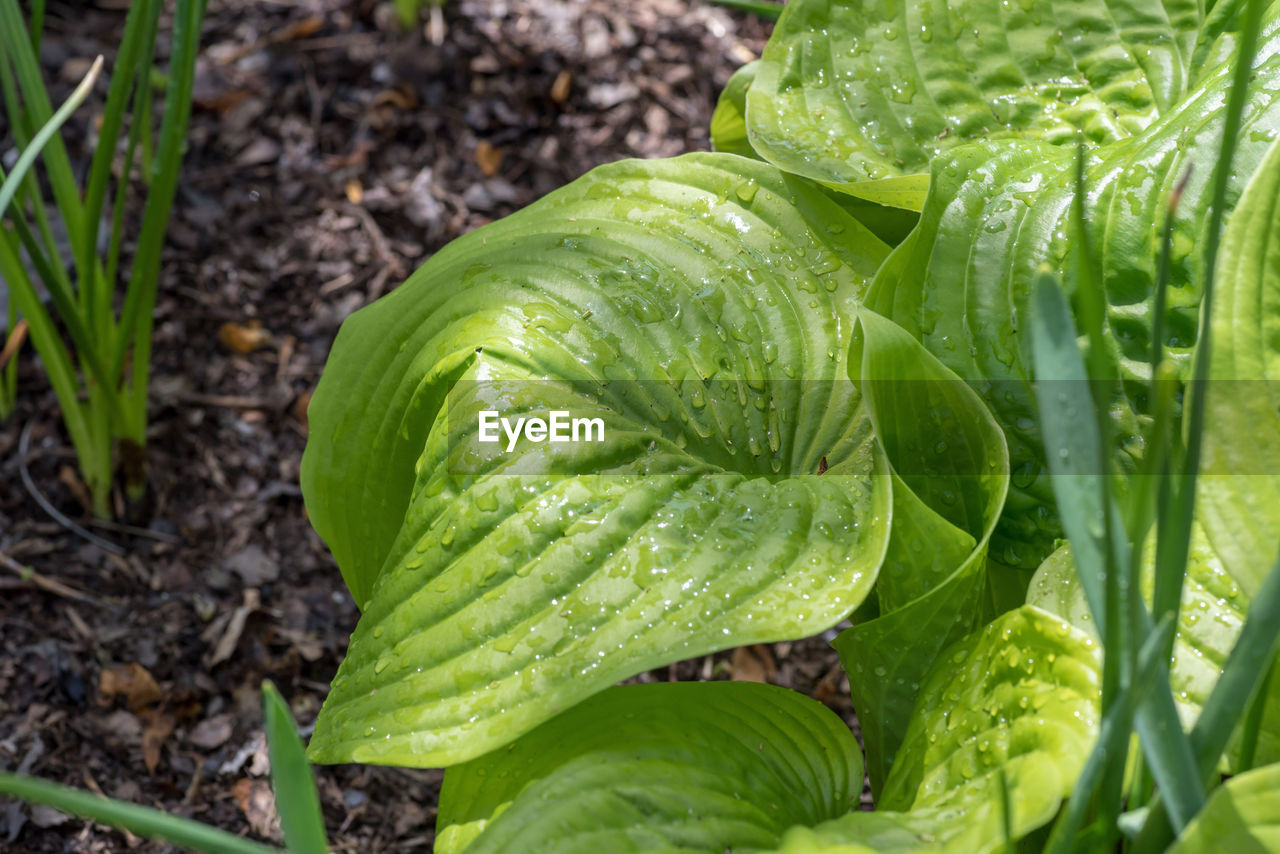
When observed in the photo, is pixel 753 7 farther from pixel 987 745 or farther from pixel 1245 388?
pixel 987 745

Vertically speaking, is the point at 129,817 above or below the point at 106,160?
below

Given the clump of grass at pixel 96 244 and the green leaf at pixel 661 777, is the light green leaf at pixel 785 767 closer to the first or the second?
the green leaf at pixel 661 777

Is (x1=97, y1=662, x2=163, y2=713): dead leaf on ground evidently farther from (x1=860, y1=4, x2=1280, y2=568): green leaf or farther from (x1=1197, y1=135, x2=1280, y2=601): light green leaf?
(x1=1197, y1=135, x2=1280, y2=601): light green leaf

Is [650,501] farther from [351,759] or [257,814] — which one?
[257,814]

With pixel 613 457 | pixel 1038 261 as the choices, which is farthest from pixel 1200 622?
pixel 613 457

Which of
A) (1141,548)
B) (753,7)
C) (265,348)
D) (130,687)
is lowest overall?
(130,687)

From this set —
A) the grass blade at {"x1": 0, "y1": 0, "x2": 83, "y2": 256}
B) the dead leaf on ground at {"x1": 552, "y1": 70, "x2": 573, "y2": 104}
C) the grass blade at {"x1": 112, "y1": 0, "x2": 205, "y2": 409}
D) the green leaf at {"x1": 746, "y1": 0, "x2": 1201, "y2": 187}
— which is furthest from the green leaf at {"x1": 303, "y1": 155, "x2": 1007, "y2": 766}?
the dead leaf on ground at {"x1": 552, "y1": 70, "x2": 573, "y2": 104}

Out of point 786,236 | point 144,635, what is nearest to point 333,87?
point 144,635
